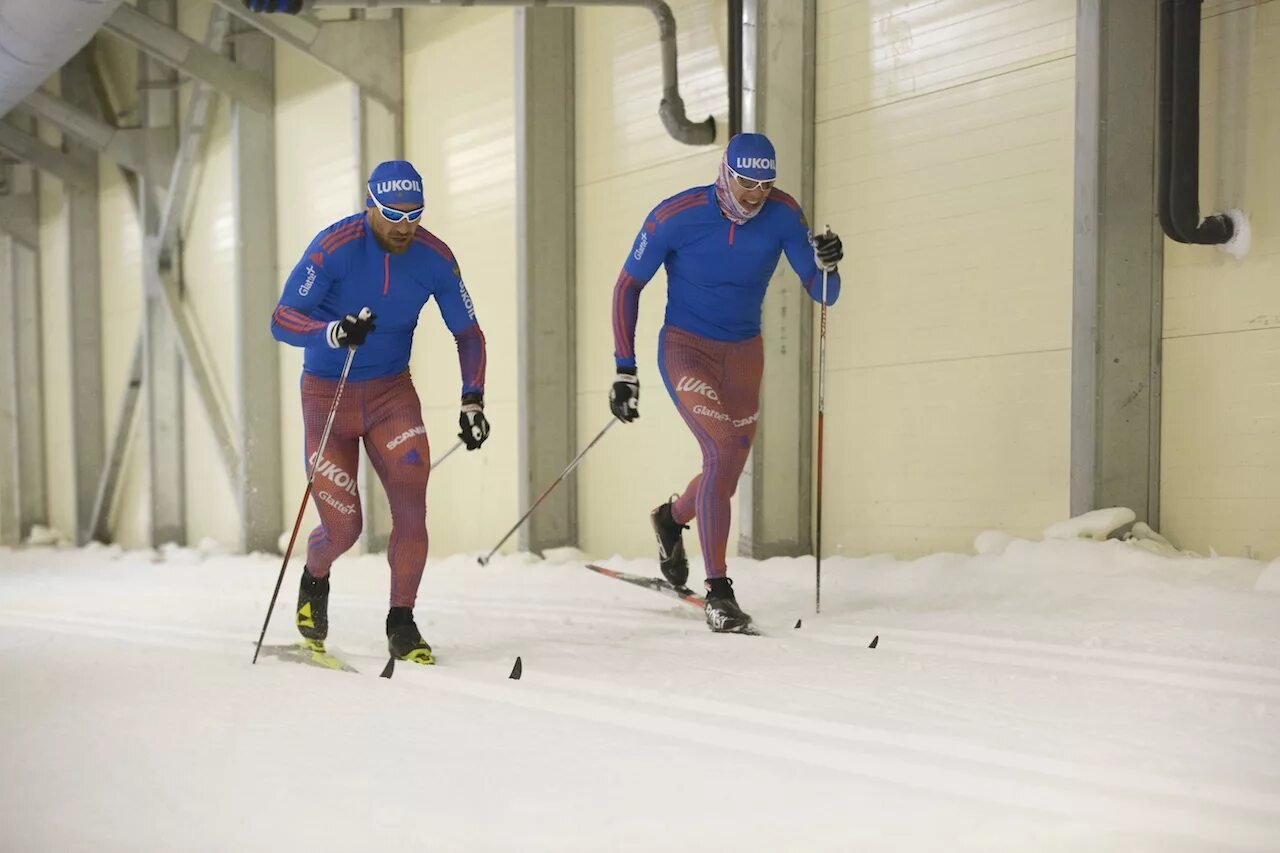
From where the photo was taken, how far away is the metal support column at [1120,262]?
19.8 feet

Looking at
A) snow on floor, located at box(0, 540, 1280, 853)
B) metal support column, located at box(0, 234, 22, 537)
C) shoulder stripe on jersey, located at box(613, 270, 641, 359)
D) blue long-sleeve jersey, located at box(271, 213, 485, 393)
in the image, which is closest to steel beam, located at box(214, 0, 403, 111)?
shoulder stripe on jersey, located at box(613, 270, 641, 359)

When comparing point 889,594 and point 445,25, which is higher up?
point 445,25

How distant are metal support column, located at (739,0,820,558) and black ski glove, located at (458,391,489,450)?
8.77 feet

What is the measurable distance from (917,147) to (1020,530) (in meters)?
2.19

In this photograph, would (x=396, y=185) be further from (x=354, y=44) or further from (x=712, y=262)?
(x=354, y=44)

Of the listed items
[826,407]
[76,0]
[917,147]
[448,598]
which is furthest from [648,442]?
[76,0]

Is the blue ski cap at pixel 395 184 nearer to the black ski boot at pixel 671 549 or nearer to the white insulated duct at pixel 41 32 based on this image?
the black ski boot at pixel 671 549

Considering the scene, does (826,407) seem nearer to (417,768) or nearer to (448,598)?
(448,598)

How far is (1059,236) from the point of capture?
639 centimetres

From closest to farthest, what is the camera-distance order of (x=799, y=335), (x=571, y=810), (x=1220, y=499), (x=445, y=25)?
(x=571, y=810)
(x=1220, y=499)
(x=799, y=335)
(x=445, y=25)

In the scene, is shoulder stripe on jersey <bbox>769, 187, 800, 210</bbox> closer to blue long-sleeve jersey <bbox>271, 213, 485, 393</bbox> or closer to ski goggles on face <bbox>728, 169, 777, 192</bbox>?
ski goggles on face <bbox>728, 169, 777, 192</bbox>

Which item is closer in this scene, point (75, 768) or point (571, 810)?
point (571, 810)

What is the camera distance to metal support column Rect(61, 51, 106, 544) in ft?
57.4

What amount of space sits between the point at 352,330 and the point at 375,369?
1.74ft
